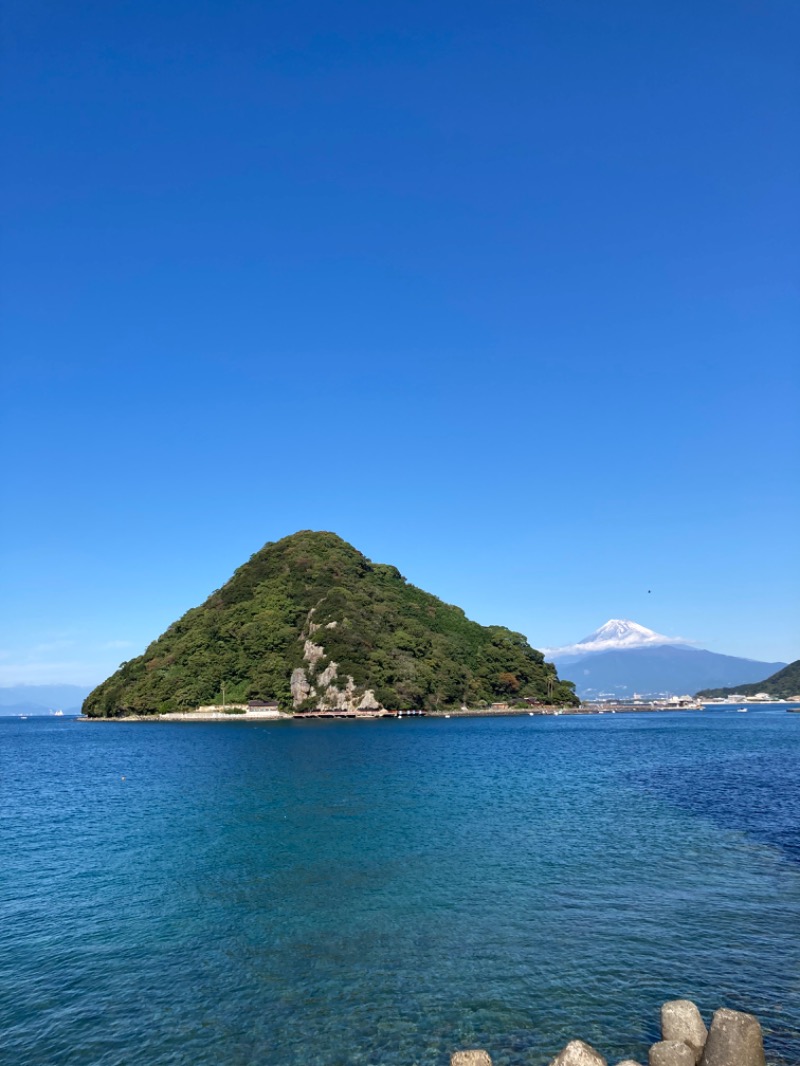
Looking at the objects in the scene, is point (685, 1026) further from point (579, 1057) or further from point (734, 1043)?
point (579, 1057)

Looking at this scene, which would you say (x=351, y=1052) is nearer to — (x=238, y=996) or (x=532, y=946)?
(x=238, y=996)

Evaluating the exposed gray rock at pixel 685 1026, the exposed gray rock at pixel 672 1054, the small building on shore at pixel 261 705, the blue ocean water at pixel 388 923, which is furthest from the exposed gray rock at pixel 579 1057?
the small building on shore at pixel 261 705

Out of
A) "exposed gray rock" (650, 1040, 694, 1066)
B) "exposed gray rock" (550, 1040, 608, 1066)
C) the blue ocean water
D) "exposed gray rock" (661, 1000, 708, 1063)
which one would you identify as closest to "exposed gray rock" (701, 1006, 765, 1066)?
"exposed gray rock" (650, 1040, 694, 1066)

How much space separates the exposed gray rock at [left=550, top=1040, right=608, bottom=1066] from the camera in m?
12.4

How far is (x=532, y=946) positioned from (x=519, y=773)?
165 feet

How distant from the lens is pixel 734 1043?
41.9ft

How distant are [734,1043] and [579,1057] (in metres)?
3.06

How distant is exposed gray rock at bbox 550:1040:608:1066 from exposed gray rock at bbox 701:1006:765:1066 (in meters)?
2.25

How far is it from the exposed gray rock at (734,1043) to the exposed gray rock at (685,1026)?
1.49 feet

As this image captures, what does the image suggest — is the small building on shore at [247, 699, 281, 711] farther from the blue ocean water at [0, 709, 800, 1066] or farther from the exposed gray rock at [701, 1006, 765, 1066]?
the exposed gray rock at [701, 1006, 765, 1066]

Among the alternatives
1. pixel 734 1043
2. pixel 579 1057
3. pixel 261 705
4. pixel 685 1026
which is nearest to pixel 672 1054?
pixel 685 1026

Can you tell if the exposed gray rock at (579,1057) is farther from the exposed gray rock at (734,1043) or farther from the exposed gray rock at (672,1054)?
the exposed gray rock at (734,1043)

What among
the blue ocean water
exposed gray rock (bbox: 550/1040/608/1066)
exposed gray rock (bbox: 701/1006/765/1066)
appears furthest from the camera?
A: the blue ocean water

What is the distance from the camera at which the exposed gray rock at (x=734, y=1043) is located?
41.6 feet
